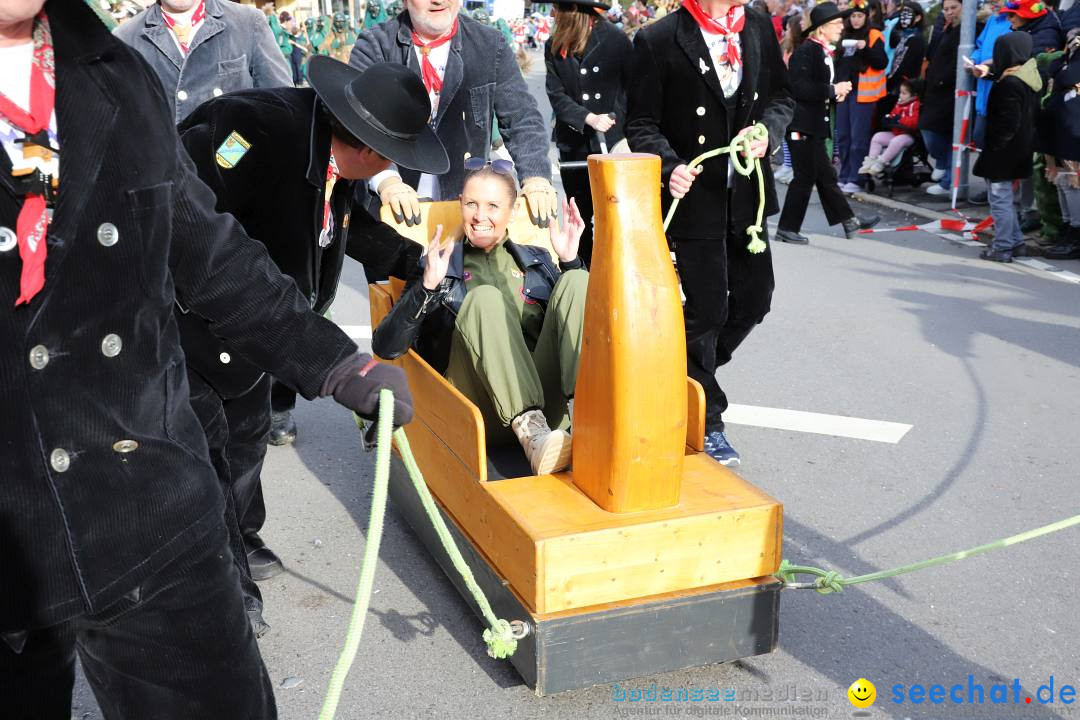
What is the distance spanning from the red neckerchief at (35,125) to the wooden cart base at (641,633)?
1706mm

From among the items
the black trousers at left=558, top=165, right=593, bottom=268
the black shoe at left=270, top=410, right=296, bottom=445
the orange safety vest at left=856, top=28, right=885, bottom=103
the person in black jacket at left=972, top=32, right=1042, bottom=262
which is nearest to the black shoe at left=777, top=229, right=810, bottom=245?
the person in black jacket at left=972, top=32, right=1042, bottom=262

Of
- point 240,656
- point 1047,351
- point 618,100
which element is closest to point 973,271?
point 1047,351

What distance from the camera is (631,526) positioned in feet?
10.1

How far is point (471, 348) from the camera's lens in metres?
3.93

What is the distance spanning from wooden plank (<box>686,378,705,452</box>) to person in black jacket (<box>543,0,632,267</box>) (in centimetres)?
400

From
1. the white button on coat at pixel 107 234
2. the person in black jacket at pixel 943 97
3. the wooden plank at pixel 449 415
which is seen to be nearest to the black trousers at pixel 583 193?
the wooden plank at pixel 449 415

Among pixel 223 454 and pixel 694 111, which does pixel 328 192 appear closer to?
pixel 223 454

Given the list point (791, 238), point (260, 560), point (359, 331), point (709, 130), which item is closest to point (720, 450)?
point (709, 130)

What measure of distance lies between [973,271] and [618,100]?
3.23m

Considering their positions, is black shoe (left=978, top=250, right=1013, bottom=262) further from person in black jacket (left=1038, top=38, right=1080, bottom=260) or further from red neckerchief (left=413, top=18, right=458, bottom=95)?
red neckerchief (left=413, top=18, right=458, bottom=95)

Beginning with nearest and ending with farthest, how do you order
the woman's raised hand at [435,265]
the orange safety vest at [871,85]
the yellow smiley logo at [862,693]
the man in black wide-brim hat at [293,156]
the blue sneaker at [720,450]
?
1. the man in black wide-brim hat at [293,156]
2. the yellow smiley logo at [862,693]
3. the woman's raised hand at [435,265]
4. the blue sneaker at [720,450]
5. the orange safety vest at [871,85]

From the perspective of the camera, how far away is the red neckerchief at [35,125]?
1765mm

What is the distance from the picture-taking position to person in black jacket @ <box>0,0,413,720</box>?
181 cm

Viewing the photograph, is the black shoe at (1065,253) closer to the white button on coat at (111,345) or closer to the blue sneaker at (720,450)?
the blue sneaker at (720,450)
